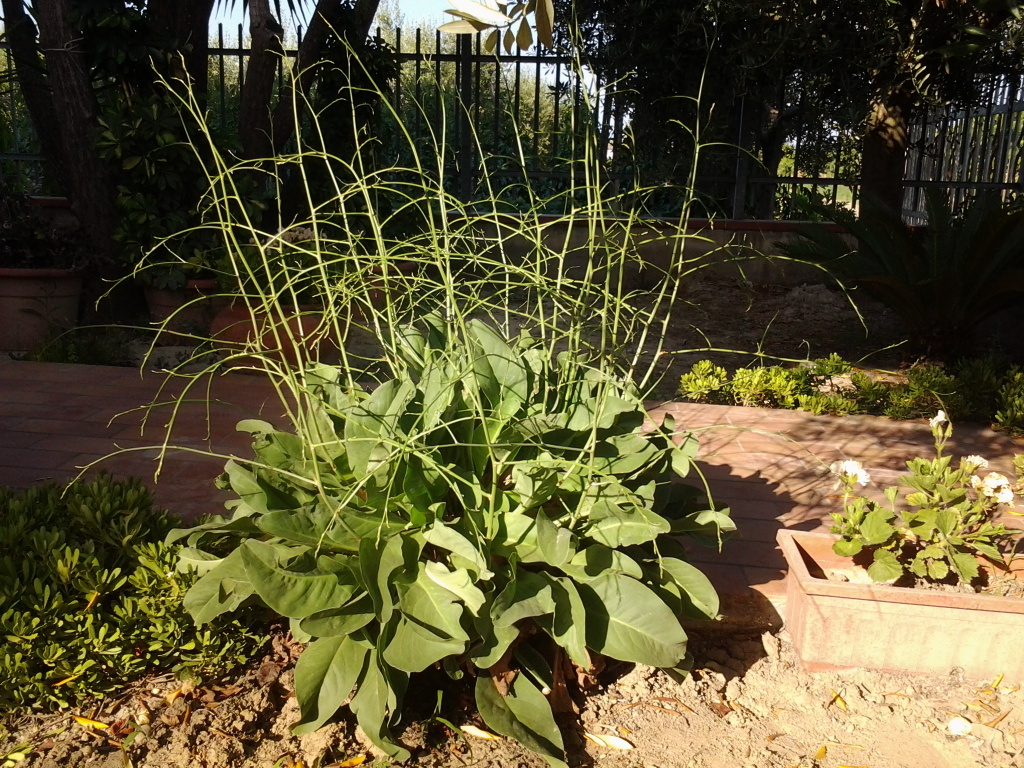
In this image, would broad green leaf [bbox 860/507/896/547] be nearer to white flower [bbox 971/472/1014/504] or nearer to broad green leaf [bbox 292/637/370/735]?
white flower [bbox 971/472/1014/504]

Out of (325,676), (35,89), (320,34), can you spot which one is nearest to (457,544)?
(325,676)

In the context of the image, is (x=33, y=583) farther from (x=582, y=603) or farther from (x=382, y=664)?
(x=582, y=603)

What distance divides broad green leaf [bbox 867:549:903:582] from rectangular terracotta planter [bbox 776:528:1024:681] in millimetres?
99

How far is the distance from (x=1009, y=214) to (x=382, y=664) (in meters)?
5.00

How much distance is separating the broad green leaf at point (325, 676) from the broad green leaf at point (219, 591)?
0.70ft

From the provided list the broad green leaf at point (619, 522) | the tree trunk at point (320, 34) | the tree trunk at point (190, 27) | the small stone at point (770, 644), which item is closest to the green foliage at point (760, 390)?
the small stone at point (770, 644)

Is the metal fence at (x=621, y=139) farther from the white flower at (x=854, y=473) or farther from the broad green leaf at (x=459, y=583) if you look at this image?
the broad green leaf at (x=459, y=583)

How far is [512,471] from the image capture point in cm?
200

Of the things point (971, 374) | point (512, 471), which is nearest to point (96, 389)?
point (512, 471)

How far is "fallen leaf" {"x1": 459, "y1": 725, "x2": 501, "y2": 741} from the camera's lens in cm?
198

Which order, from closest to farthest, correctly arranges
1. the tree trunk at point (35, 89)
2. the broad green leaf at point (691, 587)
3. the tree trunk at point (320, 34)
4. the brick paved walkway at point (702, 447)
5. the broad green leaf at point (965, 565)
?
1. the broad green leaf at point (691, 587)
2. the broad green leaf at point (965, 565)
3. the brick paved walkway at point (702, 447)
4. the tree trunk at point (35, 89)
5. the tree trunk at point (320, 34)

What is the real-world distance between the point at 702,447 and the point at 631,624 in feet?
6.30

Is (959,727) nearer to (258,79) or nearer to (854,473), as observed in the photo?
(854,473)

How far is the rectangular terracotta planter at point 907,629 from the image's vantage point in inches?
84.6
